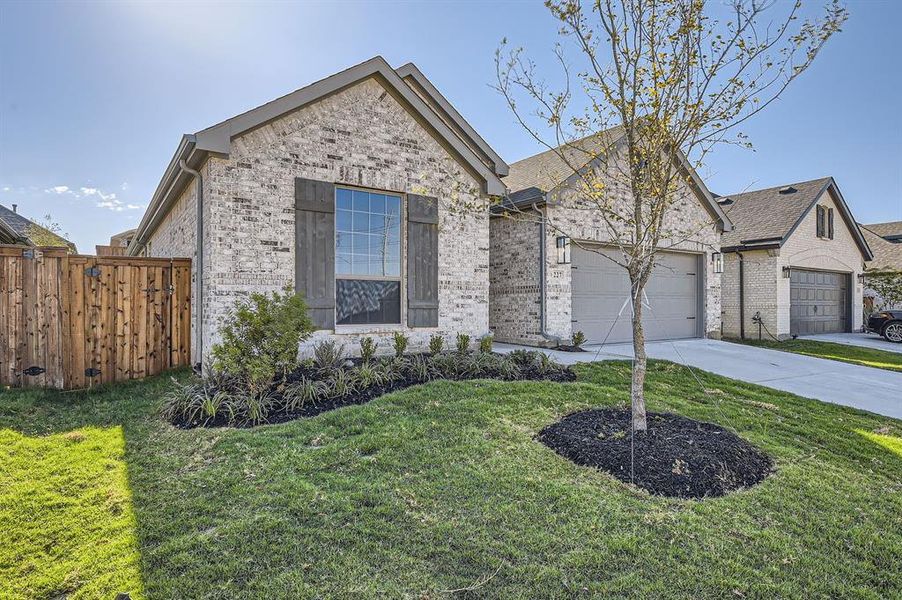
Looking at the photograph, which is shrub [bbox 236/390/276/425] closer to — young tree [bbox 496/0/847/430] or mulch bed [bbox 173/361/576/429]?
mulch bed [bbox 173/361/576/429]

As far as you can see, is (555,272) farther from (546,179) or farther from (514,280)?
(546,179)

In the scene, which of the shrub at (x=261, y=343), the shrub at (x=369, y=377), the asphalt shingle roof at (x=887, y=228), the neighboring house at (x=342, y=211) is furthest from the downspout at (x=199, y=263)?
the asphalt shingle roof at (x=887, y=228)

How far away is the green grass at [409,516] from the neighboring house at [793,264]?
10.9 m

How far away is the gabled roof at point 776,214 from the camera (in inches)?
578

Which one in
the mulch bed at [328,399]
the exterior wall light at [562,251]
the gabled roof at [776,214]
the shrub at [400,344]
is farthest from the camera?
the gabled roof at [776,214]

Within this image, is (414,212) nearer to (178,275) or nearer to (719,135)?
(178,275)

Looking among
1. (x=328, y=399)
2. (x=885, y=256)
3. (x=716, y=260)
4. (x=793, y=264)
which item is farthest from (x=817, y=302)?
(x=328, y=399)

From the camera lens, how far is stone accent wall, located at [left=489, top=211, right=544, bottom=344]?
34.0ft

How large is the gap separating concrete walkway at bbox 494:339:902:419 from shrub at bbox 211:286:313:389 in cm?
480

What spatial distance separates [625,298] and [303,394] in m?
8.60

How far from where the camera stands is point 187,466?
12.7 feet

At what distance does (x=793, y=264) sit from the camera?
14938mm

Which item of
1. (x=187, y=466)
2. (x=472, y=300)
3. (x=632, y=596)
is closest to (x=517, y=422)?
(x=632, y=596)

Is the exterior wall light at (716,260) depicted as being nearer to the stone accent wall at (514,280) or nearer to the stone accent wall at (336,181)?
the stone accent wall at (514,280)
